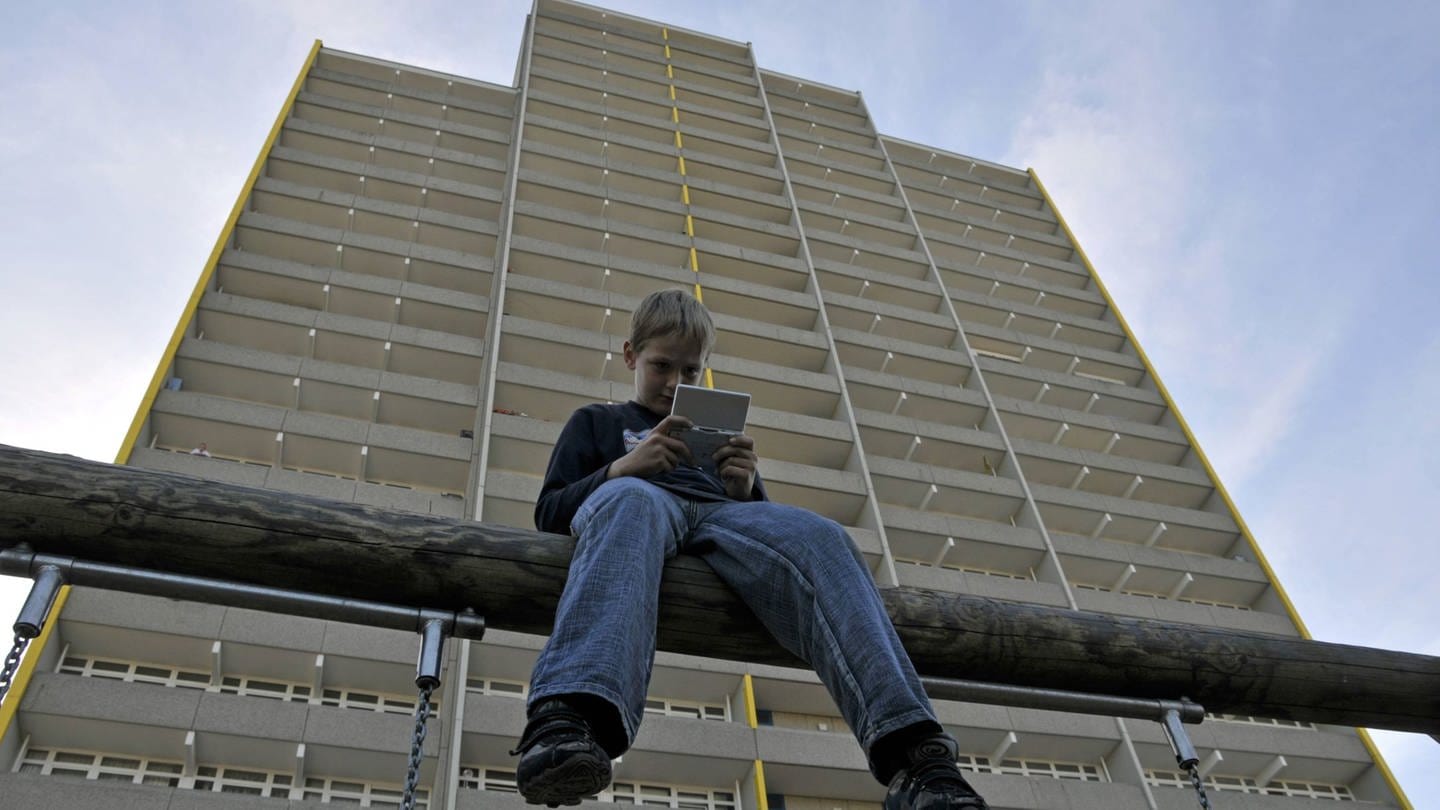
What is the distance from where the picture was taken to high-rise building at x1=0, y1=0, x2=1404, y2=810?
1827 centimetres

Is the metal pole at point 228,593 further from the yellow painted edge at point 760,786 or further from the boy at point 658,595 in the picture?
the yellow painted edge at point 760,786

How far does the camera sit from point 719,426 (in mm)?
2709

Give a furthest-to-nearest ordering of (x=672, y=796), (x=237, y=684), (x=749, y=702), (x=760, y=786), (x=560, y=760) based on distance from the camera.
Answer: (x=749, y=702)
(x=672, y=796)
(x=760, y=786)
(x=237, y=684)
(x=560, y=760)

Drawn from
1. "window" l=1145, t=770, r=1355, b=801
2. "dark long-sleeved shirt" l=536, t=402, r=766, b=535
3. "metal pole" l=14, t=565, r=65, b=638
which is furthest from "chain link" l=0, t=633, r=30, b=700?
"window" l=1145, t=770, r=1355, b=801

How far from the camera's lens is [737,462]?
2766 mm

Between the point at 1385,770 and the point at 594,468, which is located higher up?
the point at 1385,770

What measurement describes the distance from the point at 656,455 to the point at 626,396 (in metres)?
25.2

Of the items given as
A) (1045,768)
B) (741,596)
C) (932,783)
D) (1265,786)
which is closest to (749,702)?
(1045,768)

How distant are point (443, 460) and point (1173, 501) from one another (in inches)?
862

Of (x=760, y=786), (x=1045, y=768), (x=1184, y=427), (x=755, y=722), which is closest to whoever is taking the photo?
(x=760, y=786)

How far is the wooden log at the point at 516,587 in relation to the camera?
7.30ft

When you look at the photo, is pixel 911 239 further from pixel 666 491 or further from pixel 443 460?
pixel 666 491

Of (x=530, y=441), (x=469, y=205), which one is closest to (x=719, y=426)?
(x=530, y=441)

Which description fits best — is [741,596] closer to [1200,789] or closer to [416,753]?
[416,753]
